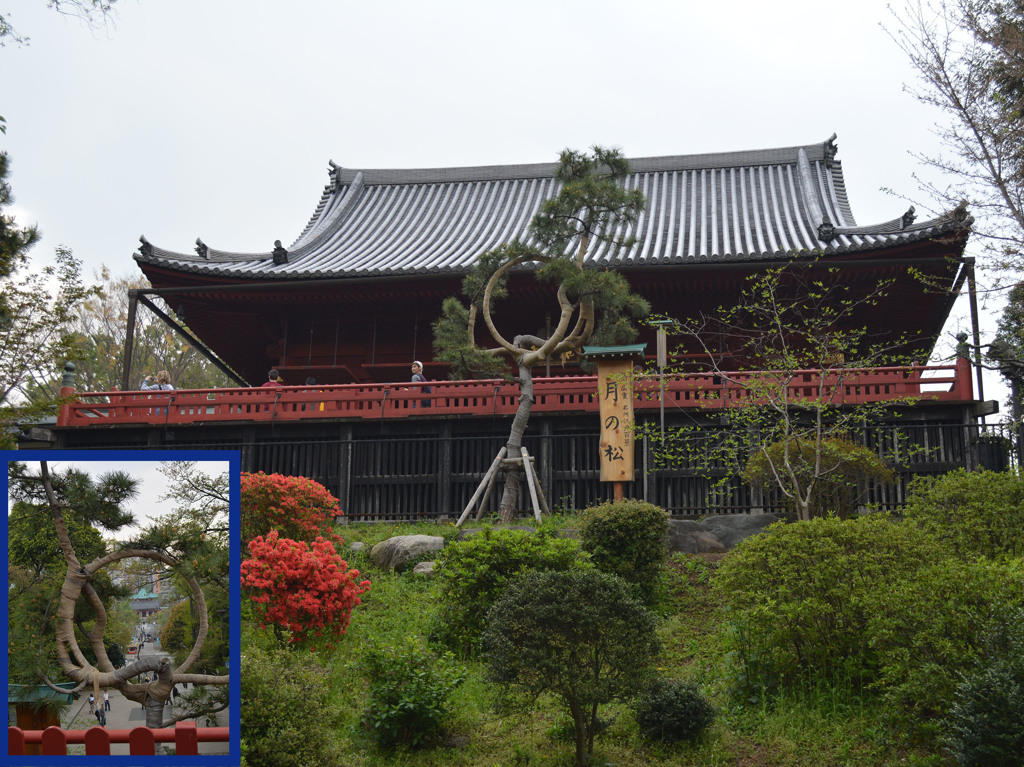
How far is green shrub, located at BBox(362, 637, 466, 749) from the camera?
7.82 m

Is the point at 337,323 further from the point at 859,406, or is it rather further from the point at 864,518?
the point at 864,518

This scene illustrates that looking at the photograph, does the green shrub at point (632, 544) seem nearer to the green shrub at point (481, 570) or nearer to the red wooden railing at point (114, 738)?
the green shrub at point (481, 570)

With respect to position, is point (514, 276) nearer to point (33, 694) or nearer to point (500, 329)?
point (500, 329)

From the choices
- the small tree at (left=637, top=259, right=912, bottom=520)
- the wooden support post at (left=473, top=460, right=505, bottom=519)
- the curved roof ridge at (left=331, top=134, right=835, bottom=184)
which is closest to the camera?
the small tree at (left=637, top=259, right=912, bottom=520)

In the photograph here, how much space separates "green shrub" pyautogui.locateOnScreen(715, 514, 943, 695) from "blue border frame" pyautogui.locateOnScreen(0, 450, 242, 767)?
15.7 feet

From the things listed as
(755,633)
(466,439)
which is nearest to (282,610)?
(755,633)

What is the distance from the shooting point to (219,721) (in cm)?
470

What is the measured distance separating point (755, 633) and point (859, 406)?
585 centimetres

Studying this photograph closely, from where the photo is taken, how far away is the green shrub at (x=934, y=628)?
682cm

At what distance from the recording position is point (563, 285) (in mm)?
13711

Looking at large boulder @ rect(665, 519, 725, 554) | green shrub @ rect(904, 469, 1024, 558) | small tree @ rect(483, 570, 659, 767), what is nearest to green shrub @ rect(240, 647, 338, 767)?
small tree @ rect(483, 570, 659, 767)

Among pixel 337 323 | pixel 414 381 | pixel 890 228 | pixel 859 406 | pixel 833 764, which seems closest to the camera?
pixel 833 764

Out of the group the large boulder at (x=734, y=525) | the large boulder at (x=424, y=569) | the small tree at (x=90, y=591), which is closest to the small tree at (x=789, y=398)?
the large boulder at (x=734, y=525)

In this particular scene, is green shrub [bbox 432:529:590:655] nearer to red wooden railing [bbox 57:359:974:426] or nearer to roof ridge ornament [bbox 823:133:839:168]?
red wooden railing [bbox 57:359:974:426]
